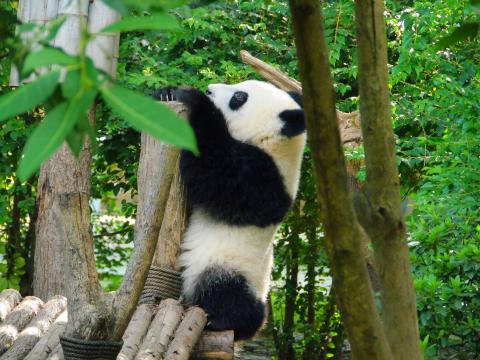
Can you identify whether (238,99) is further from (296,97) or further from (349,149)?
(349,149)

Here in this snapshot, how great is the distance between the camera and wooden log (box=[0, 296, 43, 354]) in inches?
98.6

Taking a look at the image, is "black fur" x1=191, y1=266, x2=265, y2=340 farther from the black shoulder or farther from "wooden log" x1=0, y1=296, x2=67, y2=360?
"wooden log" x1=0, y1=296, x2=67, y2=360

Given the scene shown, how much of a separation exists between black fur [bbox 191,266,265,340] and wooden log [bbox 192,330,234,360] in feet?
0.84

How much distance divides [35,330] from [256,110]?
4.73 feet

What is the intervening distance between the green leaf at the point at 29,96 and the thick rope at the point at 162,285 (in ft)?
7.94

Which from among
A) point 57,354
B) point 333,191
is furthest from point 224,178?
point 333,191

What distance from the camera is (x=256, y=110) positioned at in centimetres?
347

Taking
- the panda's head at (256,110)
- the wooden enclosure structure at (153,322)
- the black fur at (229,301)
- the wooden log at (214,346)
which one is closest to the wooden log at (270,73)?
the panda's head at (256,110)

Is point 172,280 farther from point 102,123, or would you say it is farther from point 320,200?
point 320,200

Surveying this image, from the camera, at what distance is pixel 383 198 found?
1.36m

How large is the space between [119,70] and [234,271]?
1507 millimetres

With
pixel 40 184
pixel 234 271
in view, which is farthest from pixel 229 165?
pixel 40 184

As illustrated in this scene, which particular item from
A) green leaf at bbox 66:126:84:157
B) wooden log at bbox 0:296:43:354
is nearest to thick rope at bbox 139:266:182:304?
wooden log at bbox 0:296:43:354

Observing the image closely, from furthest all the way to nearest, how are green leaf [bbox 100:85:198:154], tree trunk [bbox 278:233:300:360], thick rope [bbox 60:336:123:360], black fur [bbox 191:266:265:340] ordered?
tree trunk [bbox 278:233:300:360]
black fur [bbox 191:266:265:340]
thick rope [bbox 60:336:123:360]
green leaf [bbox 100:85:198:154]
